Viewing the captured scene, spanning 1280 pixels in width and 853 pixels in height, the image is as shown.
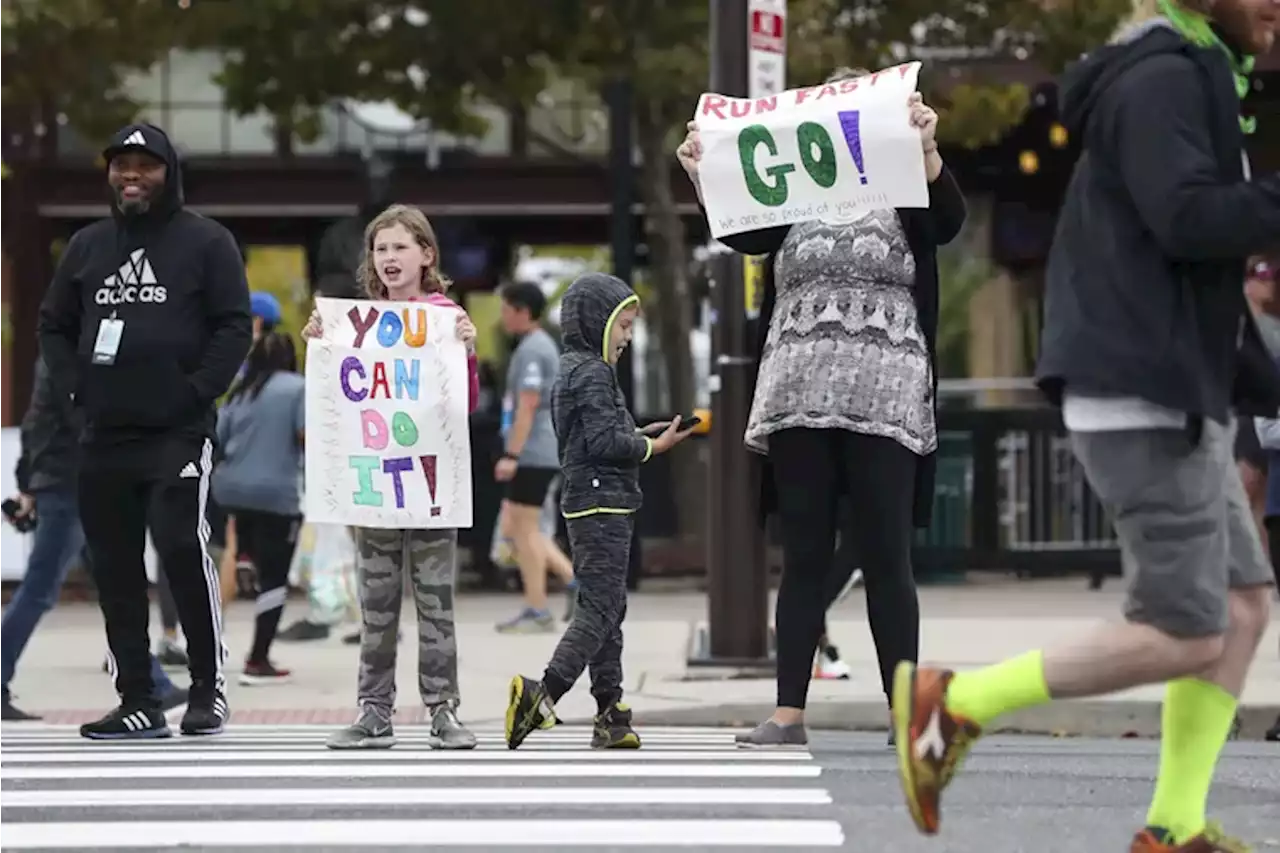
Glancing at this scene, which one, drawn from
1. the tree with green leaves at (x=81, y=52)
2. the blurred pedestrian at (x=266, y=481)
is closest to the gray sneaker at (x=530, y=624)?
the blurred pedestrian at (x=266, y=481)

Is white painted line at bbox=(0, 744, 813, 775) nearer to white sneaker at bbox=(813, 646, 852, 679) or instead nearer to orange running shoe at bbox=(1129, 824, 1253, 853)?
orange running shoe at bbox=(1129, 824, 1253, 853)

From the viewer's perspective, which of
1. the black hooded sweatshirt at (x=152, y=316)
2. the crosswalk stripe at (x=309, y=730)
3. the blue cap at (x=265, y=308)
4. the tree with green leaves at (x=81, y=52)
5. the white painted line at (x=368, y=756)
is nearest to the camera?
the white painted line at (x=368, y=756)

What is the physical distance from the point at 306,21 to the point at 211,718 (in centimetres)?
992

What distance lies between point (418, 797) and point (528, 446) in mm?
6393

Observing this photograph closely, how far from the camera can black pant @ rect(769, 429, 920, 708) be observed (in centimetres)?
660

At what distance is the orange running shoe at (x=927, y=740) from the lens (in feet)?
15.0

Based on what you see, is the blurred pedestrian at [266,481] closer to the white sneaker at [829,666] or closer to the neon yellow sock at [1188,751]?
the white sneaker at [829,666]

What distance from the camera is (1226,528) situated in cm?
460

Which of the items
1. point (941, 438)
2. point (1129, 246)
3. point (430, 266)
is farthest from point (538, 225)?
point (1129, 246)

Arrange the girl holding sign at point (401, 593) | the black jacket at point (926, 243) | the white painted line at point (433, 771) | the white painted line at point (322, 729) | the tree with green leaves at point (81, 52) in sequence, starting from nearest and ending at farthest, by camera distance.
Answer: the white painted line at point (433, 771), the black jacket at point (926, 243), the girl holding sign at point (401, 593), the white painted line at point (322, 729), the tree with green leaves at point (81, 52)

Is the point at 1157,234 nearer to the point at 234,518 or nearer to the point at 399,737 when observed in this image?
the point at 399,737

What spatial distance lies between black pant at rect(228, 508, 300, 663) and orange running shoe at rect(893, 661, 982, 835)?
18.7ft

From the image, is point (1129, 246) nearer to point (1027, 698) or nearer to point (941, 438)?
point (1027, 698)

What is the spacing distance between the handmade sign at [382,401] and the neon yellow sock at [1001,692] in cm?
285
